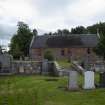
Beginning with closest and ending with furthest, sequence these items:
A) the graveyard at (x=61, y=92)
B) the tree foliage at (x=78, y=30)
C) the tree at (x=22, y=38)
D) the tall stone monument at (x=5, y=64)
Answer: the graveyard at (x=61, y=92)
the tall stone monument at (x=5, y=64)
the tree at (x=22, y=38)
the tree foliage at (x=78, y=30)

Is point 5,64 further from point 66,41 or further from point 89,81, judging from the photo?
point 66,41

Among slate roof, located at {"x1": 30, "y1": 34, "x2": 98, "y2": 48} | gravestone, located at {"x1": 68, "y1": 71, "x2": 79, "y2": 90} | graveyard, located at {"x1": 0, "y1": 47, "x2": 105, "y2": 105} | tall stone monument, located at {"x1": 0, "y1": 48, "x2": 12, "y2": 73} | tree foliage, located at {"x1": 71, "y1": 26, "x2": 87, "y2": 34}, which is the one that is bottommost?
graveyard, located at {"x1": 0, "y1": 47, "x2": 105, "y2": 105}

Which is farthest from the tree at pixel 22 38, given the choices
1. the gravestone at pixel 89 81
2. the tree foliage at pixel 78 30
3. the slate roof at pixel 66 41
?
the gravestone at pixel 89 81

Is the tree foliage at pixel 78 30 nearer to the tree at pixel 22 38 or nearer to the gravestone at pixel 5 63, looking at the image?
the tree at pixel 22 38

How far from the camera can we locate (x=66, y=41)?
80.8 metres

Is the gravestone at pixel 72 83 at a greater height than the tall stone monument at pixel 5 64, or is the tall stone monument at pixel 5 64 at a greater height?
the tall stone monument at pixel 5 64

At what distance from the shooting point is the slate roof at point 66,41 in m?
79.2

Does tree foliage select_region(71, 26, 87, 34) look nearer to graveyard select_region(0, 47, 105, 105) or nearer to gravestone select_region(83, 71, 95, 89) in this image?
graveyard select_region(0, 47, 105, 105)

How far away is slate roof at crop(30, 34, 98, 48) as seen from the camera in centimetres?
7925

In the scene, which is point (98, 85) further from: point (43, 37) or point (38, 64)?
point (43, 37)

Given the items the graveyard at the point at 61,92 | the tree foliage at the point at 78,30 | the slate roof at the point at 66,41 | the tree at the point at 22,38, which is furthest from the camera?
the tree foliage at the point at 78,30

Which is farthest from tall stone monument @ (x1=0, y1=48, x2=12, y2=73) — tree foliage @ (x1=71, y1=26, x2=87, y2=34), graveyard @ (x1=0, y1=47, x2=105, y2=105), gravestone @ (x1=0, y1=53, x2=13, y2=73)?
tree foliage @ (x1=71, y1=26, x2=87, y2=34)

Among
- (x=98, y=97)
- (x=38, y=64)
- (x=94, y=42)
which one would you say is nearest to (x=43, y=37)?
(x=94, y=42)

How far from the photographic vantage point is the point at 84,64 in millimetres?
49031
